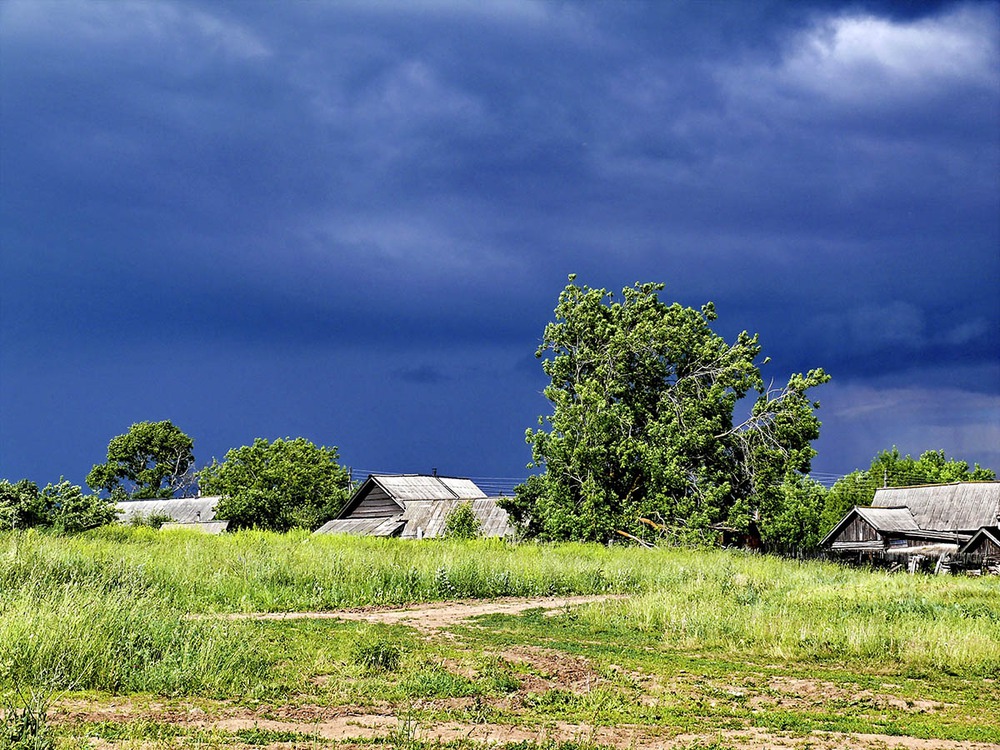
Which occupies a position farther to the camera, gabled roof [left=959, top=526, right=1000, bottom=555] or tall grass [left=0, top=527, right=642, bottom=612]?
gabled roof [left=959, top=526, right=1000, bottom=555]

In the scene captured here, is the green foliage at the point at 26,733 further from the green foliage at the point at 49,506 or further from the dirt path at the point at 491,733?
the green foliage at the point at 49,506

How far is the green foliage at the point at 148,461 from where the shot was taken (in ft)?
278

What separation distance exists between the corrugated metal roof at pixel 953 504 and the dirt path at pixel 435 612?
34664mm

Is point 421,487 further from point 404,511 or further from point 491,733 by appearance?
point 491,733

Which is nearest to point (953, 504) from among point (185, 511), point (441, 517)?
point (441, 517)

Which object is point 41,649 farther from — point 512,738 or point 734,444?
point 734,444

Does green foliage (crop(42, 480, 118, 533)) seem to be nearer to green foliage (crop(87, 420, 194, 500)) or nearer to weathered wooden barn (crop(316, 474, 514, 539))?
weathered wooden barn (crop(316, 474, 514, 539))

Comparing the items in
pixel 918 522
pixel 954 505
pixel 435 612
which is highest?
pixel 954 505

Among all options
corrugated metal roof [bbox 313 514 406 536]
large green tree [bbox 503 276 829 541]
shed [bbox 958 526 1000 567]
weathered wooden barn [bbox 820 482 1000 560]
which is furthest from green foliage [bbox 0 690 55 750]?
corrugated metal roof [bbox 313 514 406 536]

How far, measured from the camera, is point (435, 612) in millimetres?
17297

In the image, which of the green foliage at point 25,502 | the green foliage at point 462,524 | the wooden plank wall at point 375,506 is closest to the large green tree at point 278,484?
the wooden plank wall at point 375,506

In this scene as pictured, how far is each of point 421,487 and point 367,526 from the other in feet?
19.5

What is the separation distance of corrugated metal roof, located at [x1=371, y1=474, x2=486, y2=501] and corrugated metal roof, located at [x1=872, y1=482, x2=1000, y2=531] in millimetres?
25047

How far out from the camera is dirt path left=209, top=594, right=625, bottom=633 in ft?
51.1
